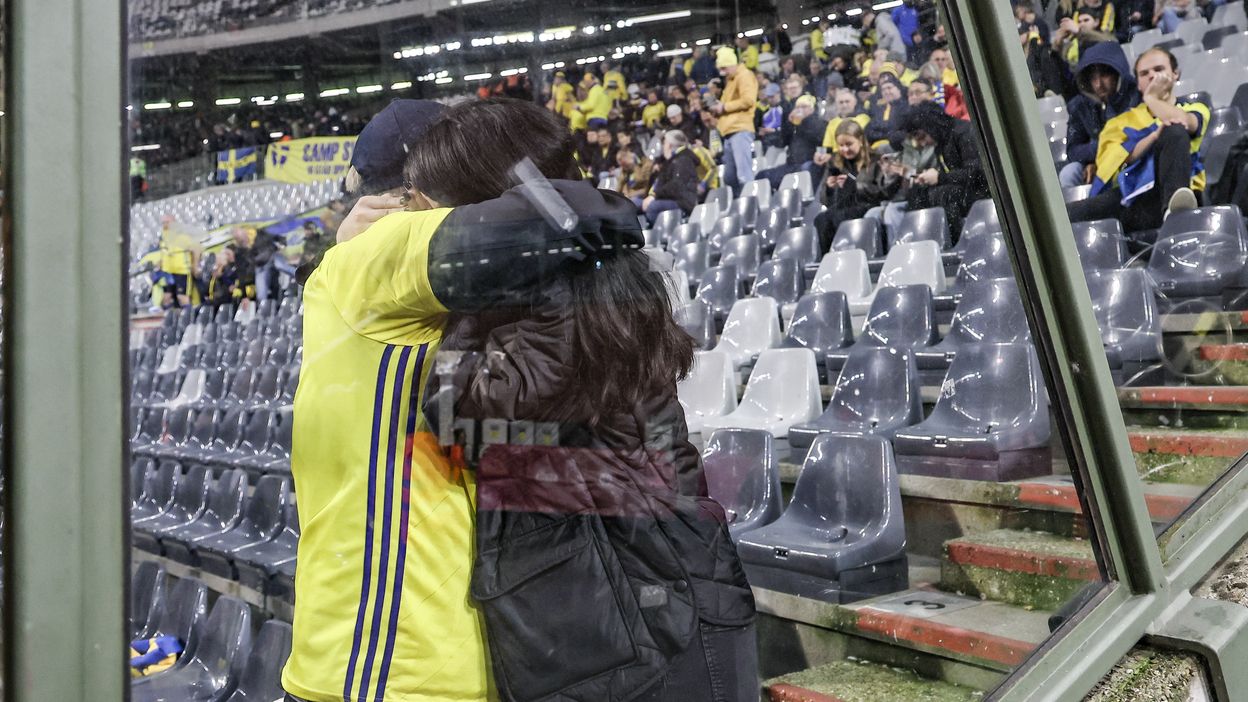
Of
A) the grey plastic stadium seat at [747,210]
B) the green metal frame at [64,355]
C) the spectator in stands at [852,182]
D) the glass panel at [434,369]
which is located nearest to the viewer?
the green metal frame at [64,355]

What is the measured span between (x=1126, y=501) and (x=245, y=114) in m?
0.95

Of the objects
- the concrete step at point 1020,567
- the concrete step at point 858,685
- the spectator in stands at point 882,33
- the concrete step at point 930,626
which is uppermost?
the spectator in stands at point 882,33

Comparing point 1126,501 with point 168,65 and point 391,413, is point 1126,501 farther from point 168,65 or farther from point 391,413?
point 168,65

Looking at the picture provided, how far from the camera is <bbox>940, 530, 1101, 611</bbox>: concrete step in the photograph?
1051 millimetres

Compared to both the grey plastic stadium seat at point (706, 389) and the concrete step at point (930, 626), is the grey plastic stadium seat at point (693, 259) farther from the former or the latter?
the concrete step at point (930, 626)

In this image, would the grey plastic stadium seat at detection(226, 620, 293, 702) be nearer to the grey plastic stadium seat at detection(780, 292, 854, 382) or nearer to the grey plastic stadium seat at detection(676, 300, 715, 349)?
the grey plastic stadium seat at detection(676, 300, 715, 349)

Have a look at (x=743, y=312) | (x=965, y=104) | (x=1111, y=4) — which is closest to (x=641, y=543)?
(x=965, y=104)

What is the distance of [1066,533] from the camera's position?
43.5 inches

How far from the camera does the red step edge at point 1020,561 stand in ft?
3.44

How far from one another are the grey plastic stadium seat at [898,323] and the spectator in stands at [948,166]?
802mm

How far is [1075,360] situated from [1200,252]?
1183 mm

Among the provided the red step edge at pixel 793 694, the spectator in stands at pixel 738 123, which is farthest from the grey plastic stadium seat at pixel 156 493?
the spectator in stands at pixel 738 123

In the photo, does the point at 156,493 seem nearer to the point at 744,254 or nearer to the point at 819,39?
the point at 819,39

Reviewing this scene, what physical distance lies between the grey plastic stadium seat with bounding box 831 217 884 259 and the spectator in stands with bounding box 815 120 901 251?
15mm
